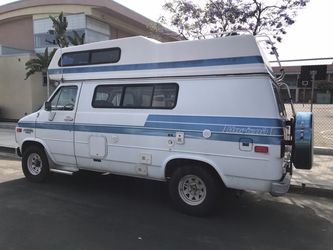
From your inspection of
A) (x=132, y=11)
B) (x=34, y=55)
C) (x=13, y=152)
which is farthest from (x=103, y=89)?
(x=132, y=11)

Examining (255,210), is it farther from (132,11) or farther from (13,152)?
(132,11)

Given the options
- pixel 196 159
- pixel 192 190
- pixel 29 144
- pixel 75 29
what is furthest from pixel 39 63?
pixel 196 159

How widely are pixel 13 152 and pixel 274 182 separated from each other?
9422 mm

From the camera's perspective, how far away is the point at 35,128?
7633 millimetres

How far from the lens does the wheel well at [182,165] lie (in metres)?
5.72

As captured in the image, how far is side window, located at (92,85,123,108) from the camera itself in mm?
6621

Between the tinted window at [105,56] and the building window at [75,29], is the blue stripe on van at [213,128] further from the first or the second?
the building window at [75,29]

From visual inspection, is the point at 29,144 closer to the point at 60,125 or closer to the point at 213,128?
Answer: the point at 60,125

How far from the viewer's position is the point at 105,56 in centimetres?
680

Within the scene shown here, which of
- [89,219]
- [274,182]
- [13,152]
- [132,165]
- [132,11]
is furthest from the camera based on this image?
[132,11]

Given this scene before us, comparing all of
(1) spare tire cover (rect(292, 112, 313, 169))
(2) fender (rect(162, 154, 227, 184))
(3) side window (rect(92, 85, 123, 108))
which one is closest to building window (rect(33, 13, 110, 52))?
(3) side window (rect(92, 85, 123, 108))

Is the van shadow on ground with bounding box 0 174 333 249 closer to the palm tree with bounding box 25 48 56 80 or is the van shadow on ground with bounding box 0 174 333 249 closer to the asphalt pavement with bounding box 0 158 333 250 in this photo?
the asphalt pavement with bounding box 0 158 333 250

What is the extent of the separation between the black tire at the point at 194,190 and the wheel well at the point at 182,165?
0.12 feet

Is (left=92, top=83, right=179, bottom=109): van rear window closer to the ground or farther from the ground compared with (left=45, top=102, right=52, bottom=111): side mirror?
farther from the ground
